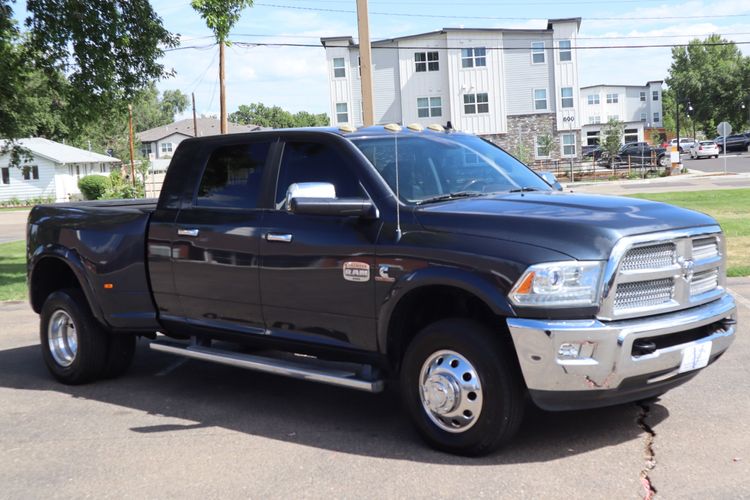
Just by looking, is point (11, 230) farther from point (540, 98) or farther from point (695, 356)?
point (540, 98)

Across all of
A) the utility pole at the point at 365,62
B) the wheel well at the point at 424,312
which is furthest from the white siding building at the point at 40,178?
the wheel well at the point at 424,312

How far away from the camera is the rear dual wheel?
7.06 metres

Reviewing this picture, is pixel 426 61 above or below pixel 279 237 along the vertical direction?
above

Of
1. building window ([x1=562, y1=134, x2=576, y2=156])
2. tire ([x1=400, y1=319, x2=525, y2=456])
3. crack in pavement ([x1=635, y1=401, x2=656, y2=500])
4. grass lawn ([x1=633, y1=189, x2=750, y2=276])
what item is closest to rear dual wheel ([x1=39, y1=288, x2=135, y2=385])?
tire ([x1=400, y1=319, x2=525, y2=456])

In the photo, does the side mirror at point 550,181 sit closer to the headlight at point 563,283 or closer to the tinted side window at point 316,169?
the tinted side window at point 316,169

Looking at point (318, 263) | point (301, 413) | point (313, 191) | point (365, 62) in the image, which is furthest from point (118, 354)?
point (365, 62)

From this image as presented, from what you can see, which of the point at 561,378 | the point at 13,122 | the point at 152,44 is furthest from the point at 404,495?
the point at 13,122

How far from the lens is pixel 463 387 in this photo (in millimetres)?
4805

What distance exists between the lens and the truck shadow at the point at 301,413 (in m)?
5.13

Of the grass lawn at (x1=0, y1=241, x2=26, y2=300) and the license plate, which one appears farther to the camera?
the grass lawn at (x1=0, y1=241, x2=26, y2=300)

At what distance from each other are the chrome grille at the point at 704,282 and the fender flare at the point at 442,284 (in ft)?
3.93

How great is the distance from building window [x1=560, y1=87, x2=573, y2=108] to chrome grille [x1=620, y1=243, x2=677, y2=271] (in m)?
48.9

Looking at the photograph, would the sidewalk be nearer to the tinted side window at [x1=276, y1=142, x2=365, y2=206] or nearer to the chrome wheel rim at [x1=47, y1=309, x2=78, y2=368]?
the chrome wheel rim at [x1=47, y1=309, x2=78, y2=368]

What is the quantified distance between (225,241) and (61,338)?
7.50ft
